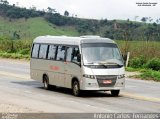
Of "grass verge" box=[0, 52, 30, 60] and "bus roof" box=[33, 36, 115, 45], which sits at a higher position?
"bus roof" box=[33, 36, 115, 45]

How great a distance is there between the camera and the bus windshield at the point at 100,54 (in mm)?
23125

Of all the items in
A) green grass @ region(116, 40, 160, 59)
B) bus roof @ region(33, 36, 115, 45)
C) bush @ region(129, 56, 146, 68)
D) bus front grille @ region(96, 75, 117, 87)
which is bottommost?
bush @ region(129, 56, 146, 68)

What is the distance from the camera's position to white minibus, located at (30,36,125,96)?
22797mm

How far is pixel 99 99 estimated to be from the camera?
22.2 metres

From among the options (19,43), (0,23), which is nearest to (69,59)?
(19,43)

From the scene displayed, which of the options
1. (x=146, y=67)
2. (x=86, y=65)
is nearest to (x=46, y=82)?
(x=86, y=65)

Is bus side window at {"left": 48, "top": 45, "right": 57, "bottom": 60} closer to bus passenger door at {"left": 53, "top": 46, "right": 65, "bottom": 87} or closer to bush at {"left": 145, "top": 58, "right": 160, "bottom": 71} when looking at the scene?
bus passenger door at {"left": 53, "top": 46, "right": 65, "bottom": 87}

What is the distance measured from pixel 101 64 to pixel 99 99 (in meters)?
1.54

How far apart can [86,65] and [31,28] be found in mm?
125350

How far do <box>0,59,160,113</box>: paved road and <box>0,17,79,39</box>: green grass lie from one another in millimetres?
111673

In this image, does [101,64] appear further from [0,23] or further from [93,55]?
[0,23]

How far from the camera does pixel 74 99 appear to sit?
72.7 ft

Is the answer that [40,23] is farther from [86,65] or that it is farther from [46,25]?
[86,65]

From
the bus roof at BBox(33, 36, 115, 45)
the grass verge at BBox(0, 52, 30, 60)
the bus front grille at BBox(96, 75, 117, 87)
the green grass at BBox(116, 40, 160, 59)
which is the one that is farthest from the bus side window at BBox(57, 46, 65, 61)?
the grass verge at BBox(0, 52, 30, 60)
